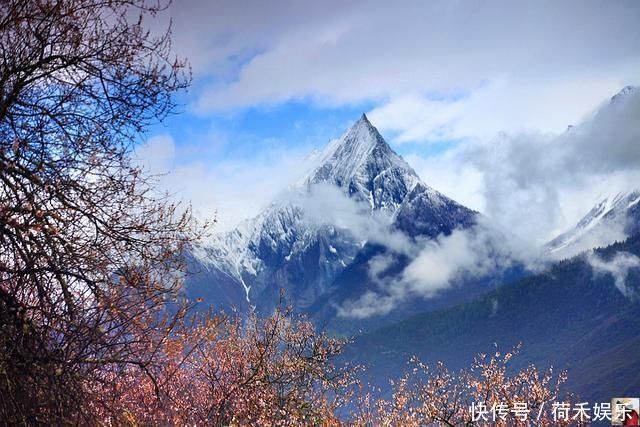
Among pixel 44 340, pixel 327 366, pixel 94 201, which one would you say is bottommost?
pixel 44 340

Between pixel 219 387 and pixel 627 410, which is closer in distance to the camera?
pixel 627 410

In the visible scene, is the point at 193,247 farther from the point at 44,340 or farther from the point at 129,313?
the point at 44,340

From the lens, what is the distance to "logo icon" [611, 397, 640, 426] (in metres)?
20.7

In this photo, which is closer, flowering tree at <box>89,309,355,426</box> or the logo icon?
flowering tree at <box>89,309,355,426</box>

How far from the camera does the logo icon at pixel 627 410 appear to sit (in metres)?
20.7

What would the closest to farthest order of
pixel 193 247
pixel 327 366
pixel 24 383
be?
pixel 24 383, pixel 193 247, pixel 327 366

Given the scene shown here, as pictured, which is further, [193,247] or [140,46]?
[193,247]

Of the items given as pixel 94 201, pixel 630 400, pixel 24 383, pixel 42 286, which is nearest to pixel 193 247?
pixel 94 201

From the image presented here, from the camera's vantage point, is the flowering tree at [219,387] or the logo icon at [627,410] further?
the logo icon at [627,410]

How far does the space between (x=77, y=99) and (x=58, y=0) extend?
4.37 ft

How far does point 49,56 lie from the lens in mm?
9430

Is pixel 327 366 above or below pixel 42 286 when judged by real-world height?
above

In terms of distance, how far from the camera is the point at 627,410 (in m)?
21.2

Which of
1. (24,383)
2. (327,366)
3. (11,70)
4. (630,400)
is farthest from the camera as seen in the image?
(327,366)
